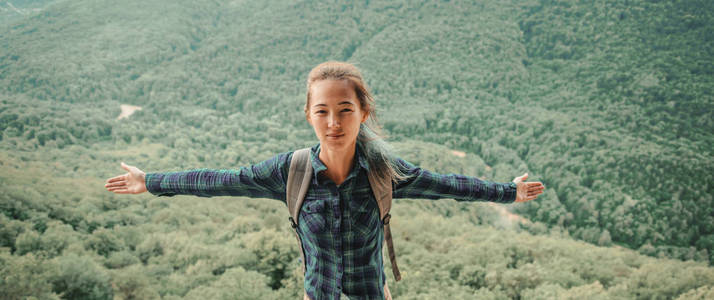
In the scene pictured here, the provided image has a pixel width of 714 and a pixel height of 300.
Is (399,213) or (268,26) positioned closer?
(399,213)

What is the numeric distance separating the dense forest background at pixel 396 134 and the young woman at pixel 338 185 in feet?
1.89

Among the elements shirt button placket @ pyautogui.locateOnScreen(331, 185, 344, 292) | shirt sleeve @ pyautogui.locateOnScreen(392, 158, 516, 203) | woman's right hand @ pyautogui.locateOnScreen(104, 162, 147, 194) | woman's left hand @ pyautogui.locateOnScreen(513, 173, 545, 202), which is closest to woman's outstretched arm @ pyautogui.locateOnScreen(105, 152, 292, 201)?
woman's right hand @ pyautogui.locateOnScreen(104, 162, 147, 194)

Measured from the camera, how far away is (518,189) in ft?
7.62

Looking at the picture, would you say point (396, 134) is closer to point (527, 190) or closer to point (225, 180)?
point (527, 190)

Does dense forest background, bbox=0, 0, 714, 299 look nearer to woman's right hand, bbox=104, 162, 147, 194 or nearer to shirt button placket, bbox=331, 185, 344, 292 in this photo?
shirt button placket, bbox=331, 185, 344, 292

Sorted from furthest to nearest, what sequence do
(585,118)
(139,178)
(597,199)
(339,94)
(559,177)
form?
(585,118) → (559,177) → (597,199) → (139,178) → (339,94)

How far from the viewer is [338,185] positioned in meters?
2.08

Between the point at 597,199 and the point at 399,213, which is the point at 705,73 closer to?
the point at 597,199

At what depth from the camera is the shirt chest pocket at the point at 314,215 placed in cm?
203

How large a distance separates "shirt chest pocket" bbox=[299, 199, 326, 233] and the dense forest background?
89cm

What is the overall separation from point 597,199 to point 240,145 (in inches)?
2457

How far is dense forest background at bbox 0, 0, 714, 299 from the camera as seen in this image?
1529cm

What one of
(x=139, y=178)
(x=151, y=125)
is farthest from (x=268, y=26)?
(x=139, y=178)

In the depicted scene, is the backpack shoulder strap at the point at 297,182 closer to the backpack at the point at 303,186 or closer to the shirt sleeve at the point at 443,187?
the backpack at the point at 303,186
